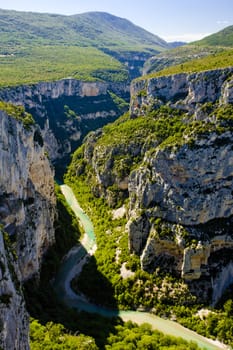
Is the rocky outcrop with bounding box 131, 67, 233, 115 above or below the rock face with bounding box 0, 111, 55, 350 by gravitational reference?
above

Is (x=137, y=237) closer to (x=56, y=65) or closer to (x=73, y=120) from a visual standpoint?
(x=73, y=120)

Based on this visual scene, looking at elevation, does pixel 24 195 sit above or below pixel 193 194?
below

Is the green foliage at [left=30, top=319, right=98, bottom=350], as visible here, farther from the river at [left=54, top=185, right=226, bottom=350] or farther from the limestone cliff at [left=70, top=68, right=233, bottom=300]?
the limestone cliff at [left=70, top=68, right=233, bottom=300]

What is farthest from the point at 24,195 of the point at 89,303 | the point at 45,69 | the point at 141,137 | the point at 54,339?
the point at 45,69

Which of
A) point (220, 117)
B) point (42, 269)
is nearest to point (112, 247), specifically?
point (42, 269)

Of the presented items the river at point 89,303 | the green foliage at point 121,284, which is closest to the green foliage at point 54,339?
the river at point 89,303

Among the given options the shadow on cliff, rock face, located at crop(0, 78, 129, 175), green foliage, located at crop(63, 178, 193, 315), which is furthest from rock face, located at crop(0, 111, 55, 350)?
rock face, located at crop(0, 78, 129, 175)

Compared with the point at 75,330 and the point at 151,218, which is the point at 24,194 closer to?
the point at 151,218

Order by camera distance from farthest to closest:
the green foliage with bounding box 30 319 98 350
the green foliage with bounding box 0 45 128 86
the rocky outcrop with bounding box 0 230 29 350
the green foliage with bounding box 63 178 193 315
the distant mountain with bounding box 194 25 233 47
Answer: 1. the distant mountain with bounding box 194 25 233 47
2. the green foliage with bounding box 0 45 128 86
3. the green foliage with bounding box 63 178 193 315
4. the green foliage with bounding box 30 319 98 350
5. the rocky outcrop with bounding box 0 230 29 350
